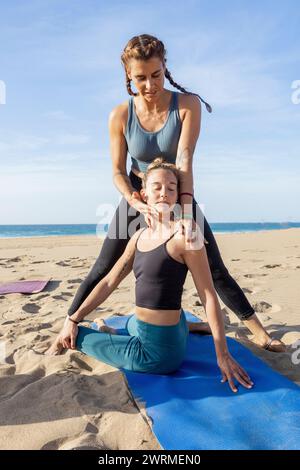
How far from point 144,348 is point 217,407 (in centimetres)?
65

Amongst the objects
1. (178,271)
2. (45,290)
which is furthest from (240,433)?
(45,290)

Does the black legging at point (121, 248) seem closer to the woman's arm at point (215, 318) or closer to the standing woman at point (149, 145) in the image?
the standing woman at point (149, 145)

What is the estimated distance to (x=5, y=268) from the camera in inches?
327

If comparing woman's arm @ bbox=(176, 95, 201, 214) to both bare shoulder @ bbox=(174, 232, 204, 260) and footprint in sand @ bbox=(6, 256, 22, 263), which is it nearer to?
bare shoulder @ bbox=(174, 232, 204, 260)

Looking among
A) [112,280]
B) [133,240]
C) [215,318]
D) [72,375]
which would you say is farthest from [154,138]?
[72,375]

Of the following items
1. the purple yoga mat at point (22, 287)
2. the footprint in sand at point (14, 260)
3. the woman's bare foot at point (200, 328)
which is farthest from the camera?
the footprint in sand at point (14, 260)

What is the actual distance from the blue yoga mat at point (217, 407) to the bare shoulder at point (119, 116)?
1.83 meters

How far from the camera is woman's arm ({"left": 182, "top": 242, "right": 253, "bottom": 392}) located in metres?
2.85

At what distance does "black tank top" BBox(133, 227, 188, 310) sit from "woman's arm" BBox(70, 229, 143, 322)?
0.32 m

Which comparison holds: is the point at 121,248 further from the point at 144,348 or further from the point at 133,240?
the point at 144,348

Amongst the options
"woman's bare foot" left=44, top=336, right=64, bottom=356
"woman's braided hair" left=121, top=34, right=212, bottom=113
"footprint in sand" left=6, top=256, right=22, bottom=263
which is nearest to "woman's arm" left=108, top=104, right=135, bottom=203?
"woman's braided hair" left=121, top=34, right=212, bottom=113

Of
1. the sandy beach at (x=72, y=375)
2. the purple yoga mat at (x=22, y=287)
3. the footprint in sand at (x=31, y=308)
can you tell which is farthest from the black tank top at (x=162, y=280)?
the purple yoga mat at (x=22, y=287)

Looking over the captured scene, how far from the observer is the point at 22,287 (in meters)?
6.05

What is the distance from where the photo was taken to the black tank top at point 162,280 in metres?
2.96
